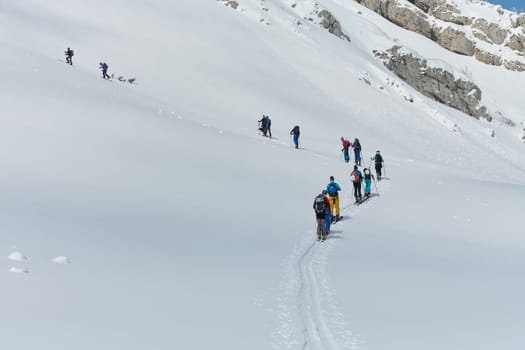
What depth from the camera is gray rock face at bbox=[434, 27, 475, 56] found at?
8412cm

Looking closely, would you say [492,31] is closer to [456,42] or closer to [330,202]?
[456,42]

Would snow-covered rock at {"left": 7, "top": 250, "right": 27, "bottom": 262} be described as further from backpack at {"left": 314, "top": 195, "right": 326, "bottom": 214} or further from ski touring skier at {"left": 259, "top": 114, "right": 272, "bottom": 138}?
ski touring skier at {"left": 259, "top": 114, "right": 272, "bottom": 138}

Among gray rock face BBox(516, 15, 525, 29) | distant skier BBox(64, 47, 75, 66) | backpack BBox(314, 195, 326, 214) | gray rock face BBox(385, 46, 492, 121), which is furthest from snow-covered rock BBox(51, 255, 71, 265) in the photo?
gray rock face BBox(516, 15, 525, 29)

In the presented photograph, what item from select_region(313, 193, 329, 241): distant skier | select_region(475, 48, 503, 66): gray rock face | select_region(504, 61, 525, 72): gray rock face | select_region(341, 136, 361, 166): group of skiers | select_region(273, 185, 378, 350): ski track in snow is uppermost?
select_region(475, 48, 503, 66): gray rock face

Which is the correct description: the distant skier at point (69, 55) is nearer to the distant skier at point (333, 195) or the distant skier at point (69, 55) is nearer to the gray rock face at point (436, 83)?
the distant skier at point (333, 195)

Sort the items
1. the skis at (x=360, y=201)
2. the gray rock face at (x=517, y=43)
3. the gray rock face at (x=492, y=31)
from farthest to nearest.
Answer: the gray rock face at (x=492, y=31) < the gray rock face at (x=517, y=43) < the skis at (x=360, y=201)

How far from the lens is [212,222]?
45.2 feet

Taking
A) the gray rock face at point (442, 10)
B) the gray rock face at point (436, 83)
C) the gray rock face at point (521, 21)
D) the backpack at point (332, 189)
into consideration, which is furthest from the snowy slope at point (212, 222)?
the gray rock face at point (521, 21)

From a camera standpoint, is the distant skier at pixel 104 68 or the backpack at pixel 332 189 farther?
the distant skier at pixel 104 68

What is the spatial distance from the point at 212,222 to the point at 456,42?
260 feet

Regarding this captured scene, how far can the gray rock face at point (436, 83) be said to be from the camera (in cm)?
6569

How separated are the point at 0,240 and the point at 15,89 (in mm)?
14831

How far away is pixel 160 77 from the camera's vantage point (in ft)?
129

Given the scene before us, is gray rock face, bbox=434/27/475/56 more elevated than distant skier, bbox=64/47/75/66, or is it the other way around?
gray rock face, bbox=434/27/475/56
